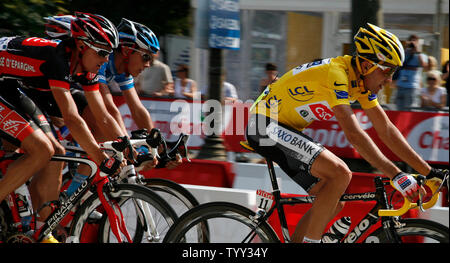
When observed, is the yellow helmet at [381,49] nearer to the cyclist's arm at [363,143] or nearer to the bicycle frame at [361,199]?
the cyclist's arm at [363,143]

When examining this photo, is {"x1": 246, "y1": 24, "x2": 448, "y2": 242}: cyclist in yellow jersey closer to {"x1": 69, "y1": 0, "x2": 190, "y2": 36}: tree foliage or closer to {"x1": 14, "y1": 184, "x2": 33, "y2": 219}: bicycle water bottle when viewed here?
{"x1": 14, "y1": 184, "x2": 33, "y2": 219}: bicycle water bottle

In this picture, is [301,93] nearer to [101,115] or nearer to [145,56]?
[145,56]

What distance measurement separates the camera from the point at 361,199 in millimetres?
4430

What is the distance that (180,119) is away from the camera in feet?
35.0

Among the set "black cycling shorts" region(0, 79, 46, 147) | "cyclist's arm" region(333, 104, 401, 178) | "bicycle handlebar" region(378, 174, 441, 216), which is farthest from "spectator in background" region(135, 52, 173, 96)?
"bicycle handlebar" region(378, 174, 441, 216)

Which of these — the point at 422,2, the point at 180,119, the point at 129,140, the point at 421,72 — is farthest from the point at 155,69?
the point at 129,140

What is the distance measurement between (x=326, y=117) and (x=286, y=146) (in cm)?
40

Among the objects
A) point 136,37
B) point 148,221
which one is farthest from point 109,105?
point 148,221

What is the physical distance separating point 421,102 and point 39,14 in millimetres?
5636

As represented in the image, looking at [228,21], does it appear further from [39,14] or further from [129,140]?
[129,140]

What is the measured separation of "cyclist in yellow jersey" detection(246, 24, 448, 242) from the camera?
4367mm

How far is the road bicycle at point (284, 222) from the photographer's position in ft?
13.9

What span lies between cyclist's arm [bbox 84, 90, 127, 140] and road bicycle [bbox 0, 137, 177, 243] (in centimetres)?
28

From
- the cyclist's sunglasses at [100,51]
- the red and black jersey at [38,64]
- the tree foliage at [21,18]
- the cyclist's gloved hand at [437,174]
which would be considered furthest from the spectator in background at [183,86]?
the cyclist's gloved hand at [437,174]
